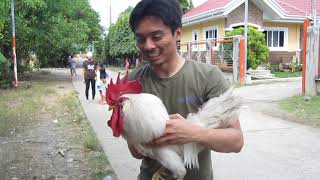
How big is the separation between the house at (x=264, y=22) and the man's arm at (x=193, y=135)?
2147 centimetres

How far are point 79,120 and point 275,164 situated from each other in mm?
5463

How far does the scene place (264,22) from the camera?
2534 centimetres

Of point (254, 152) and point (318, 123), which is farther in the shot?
point (318, 123)

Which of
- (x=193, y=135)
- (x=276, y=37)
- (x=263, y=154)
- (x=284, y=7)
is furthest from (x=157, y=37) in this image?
(x=284, y=7)

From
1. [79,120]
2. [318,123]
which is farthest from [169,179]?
[79,120]

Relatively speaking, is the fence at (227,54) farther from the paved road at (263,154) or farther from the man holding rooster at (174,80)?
the man holding rooster at (174,80)

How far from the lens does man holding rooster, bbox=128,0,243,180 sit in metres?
2.00

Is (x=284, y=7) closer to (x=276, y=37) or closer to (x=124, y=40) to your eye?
(x=276, y=37)

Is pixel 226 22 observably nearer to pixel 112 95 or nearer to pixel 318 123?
pixel 318 123

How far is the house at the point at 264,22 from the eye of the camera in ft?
78.3

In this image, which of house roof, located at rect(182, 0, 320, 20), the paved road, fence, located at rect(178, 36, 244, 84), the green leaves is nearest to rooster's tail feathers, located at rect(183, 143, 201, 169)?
the paved road

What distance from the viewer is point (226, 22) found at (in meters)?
23.9

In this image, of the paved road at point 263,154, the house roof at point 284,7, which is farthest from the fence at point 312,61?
the house roof at point 284,7

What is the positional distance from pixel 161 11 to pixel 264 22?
2427 centimetres
